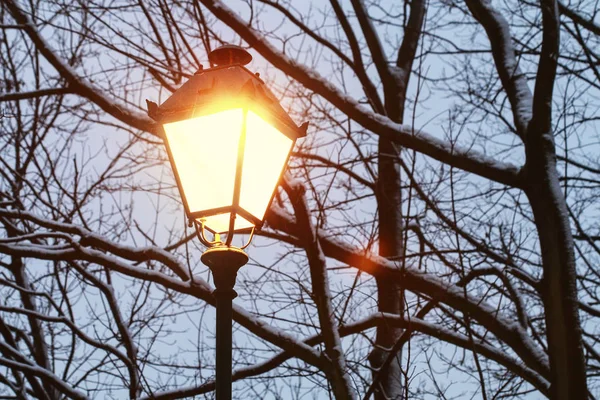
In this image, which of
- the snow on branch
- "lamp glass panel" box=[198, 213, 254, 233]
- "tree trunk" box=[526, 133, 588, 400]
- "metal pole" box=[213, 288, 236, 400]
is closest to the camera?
"metal pole" box=[213, 288, 236, 400]

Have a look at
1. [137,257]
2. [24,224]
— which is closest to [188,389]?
[137,257]

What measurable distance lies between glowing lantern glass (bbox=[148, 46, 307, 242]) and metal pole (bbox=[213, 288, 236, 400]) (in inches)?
10.4

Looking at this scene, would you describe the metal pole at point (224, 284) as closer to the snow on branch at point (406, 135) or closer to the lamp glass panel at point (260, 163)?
the lamp glass panel at point (260, 163)

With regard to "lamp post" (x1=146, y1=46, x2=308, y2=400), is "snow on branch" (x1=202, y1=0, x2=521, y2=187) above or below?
above

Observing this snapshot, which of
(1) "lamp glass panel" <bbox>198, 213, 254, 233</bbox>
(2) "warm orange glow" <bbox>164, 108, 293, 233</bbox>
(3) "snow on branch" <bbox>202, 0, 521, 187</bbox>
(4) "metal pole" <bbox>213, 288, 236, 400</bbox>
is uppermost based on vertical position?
(3) "snow on branch" <bbox>202, 0, 521, 187</bbox>

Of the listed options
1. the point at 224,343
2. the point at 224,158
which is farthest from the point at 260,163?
the point at 224,343

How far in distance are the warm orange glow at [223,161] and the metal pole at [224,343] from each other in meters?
0.26

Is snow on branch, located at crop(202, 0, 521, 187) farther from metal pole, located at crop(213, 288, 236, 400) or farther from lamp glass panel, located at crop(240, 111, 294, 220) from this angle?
metal pole, located at crop(213, 288, 236, 400)

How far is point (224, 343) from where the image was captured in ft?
9.39

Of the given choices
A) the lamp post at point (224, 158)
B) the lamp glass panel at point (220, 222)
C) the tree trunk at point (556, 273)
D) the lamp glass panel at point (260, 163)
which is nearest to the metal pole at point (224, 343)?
the lamp post at point (224, 158)

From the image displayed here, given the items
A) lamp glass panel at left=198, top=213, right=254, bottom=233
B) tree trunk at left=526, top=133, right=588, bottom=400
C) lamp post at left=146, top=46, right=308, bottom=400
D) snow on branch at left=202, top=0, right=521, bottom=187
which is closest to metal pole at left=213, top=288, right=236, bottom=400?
lamp post at left=146, top=46, right=308, bottom=400

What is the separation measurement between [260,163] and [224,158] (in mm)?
163

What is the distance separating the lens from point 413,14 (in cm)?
902

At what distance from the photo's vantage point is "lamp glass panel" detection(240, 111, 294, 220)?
2848 mm
